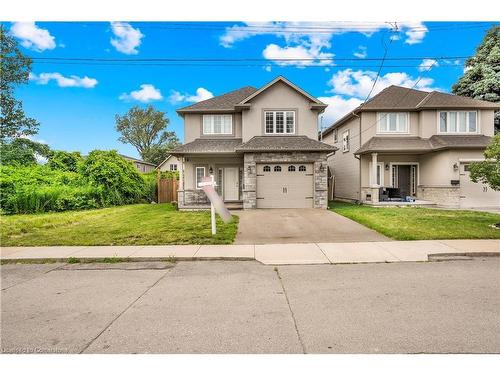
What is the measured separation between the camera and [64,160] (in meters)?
23.6

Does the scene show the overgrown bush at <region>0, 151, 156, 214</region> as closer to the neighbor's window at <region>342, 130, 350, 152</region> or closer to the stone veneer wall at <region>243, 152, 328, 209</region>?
the stone veneer wall at <region>243, 152, 328, 209</region>

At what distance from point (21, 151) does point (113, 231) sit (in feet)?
79.9

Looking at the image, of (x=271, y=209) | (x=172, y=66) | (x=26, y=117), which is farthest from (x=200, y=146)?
(x=26, y=117)

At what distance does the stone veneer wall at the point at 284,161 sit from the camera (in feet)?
51.8

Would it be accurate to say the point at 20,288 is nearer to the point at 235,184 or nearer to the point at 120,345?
the point at 120,345

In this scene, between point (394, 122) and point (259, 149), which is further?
point (394, 122)

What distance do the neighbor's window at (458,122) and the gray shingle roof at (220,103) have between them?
42.7 ft

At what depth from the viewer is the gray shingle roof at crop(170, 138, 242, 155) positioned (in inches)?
648

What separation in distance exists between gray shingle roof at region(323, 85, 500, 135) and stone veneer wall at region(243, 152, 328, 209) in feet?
17.2

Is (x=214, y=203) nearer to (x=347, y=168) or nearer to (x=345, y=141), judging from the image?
(x=347, y=168)

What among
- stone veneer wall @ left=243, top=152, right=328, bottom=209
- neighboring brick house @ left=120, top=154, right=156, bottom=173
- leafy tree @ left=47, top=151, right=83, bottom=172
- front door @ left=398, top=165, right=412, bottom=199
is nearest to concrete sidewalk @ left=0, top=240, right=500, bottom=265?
stone veneer wall @ left=243, top=152, right=328, bottom=209

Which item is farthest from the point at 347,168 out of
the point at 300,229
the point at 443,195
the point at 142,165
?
the point at 142,165

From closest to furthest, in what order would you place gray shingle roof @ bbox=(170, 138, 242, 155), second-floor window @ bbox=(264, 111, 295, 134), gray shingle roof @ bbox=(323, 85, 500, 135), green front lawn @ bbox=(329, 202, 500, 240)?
green front lawn @ bbox=(329, 202, 500, 240) → gray shingle roof @ bbox=(170, 138, 242, 155) → second-floor window @ bbox=(264, 111, 295, 134) → gray shingle roof @ bbox=(323, 85, 500, 135)

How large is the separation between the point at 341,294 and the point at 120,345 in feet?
10.4
